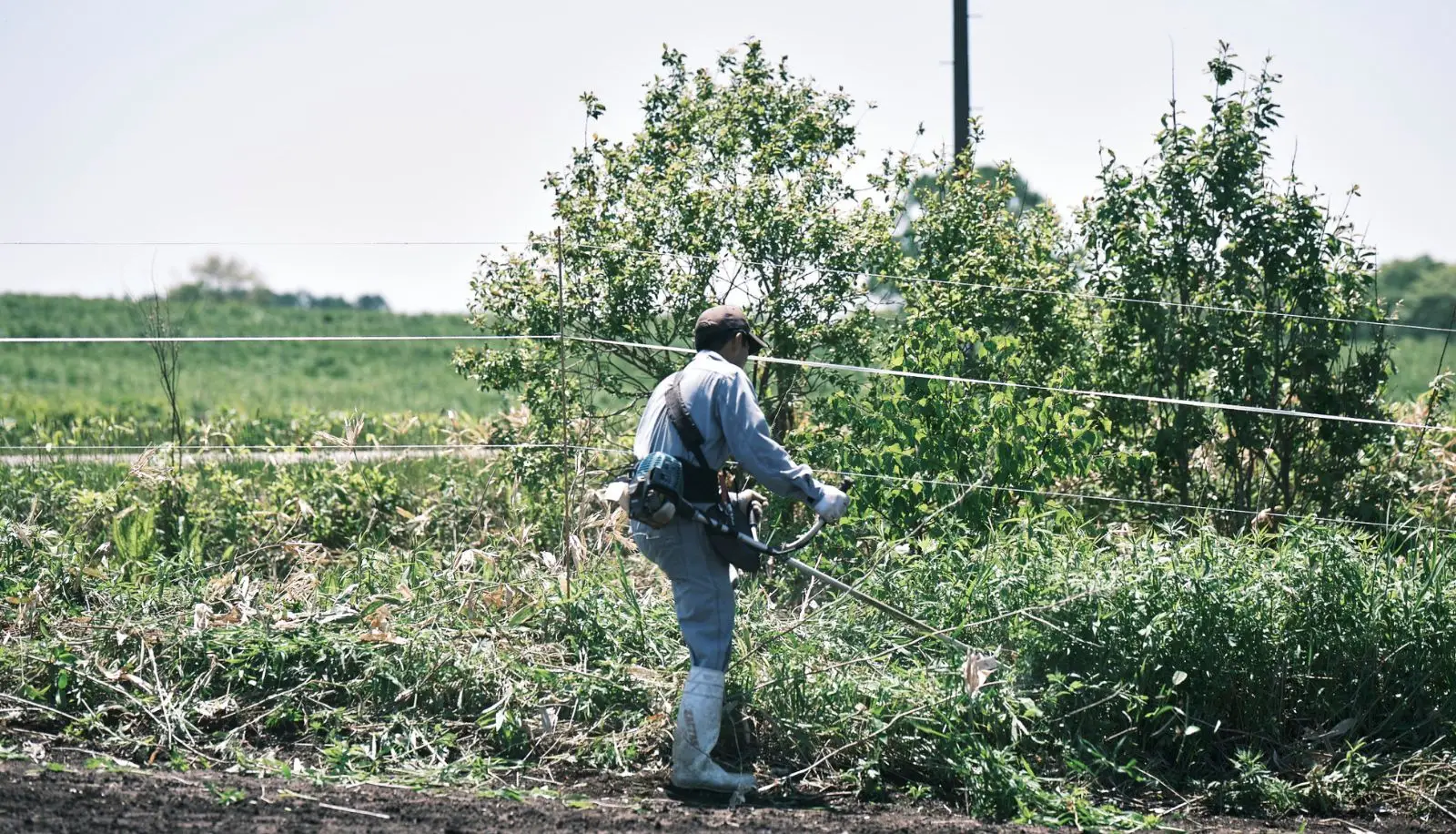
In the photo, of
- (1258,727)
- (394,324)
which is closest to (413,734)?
(1258,727)

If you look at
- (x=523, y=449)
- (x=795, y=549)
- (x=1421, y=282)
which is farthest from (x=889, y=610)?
(x=1421, y=282)

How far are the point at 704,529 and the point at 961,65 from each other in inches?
248

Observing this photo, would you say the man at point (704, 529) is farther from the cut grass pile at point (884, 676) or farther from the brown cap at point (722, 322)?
the cut grass pile at point (884, 676)

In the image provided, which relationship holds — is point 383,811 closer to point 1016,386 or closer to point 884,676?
point 884,676

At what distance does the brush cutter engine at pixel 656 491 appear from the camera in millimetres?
5078

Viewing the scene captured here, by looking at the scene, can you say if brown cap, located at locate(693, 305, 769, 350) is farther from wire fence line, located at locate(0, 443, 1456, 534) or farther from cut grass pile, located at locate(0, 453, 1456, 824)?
wire fence line, located at locate(0, 443, 1456, 534)

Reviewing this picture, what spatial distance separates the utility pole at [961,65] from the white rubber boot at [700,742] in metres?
6.08

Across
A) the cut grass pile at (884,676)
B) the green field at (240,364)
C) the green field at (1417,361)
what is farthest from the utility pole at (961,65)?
the green field at (1417,361)

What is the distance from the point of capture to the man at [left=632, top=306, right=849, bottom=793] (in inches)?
201

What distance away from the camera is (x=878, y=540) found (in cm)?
688

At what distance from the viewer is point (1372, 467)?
7.98 meters

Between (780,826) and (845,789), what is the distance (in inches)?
22.0

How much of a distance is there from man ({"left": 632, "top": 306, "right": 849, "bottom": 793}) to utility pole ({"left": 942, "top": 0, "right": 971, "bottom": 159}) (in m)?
5.53

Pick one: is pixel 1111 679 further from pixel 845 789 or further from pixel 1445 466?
pixel 1445 466
